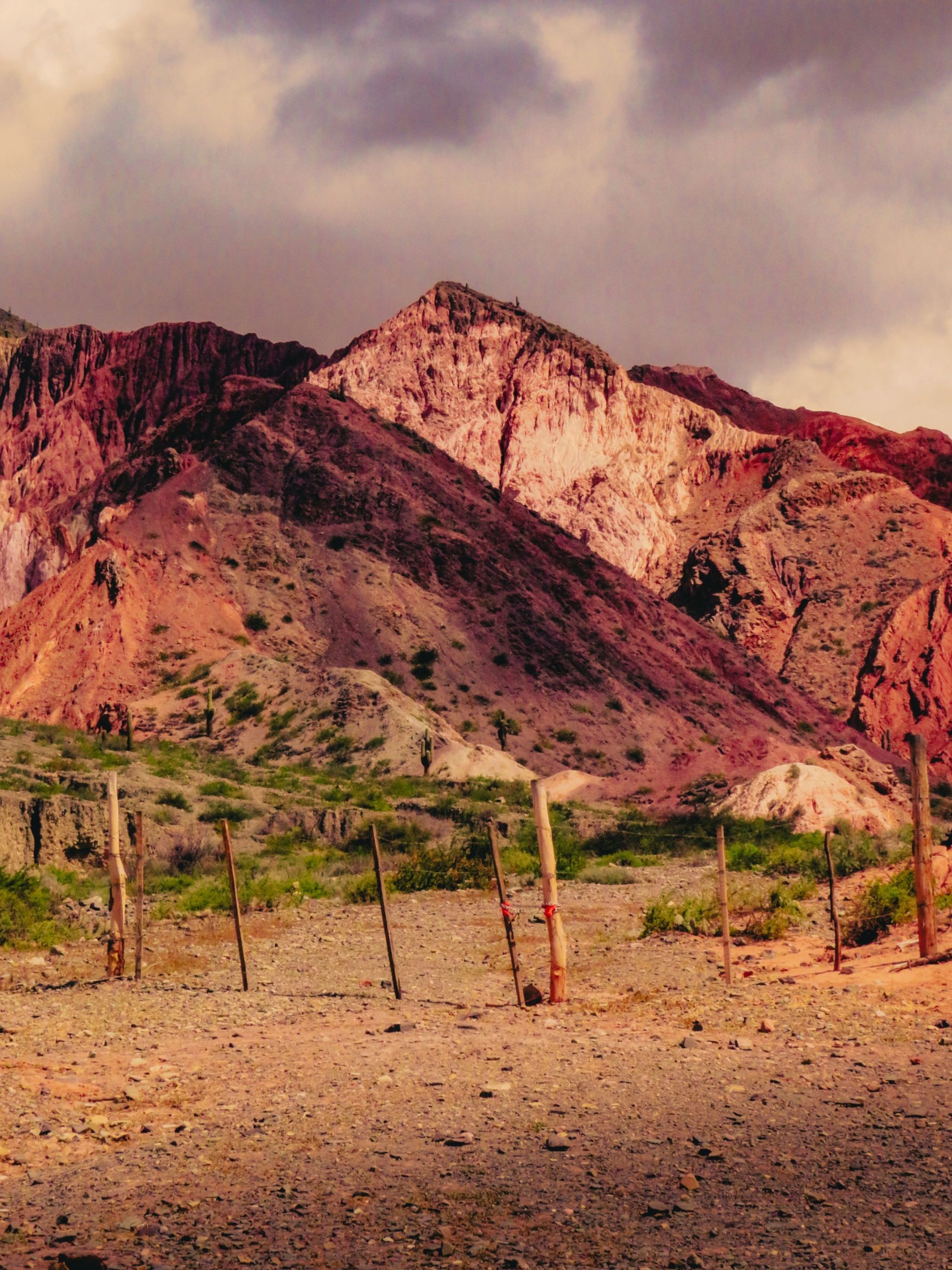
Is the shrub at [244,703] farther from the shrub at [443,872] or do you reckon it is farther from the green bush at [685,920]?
the green bush at [685,920]

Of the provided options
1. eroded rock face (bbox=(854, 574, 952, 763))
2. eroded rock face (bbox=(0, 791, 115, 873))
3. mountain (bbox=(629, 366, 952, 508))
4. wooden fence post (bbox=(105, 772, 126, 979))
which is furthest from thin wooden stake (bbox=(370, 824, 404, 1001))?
mountain (bbox=(629, 366, 952, 508))

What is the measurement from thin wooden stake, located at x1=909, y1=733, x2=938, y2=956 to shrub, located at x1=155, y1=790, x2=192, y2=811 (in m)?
17.5

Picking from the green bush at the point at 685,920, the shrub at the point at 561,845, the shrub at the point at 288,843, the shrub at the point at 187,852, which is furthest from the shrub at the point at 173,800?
the green bush at the point at 685,920

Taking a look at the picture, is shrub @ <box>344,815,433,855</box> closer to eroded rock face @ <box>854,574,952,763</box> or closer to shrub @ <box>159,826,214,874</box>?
shrub @ <box>159,826,214,874</box>

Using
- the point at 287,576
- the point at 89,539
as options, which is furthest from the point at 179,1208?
the point at 89,539

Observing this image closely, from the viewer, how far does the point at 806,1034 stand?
34.8 feet

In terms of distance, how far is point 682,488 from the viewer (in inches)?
3563

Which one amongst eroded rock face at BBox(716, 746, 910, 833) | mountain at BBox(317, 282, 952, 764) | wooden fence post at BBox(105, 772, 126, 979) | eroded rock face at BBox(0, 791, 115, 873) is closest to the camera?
wooden fence post at BBox(105, 772, 126, 979)

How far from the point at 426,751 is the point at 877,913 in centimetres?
2446

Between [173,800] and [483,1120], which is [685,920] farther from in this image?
[173,800]

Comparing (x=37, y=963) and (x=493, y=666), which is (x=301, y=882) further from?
(x=493, y=666)

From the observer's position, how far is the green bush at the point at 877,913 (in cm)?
1552

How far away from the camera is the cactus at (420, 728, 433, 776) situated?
127ft

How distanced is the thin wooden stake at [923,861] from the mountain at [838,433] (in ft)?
250
